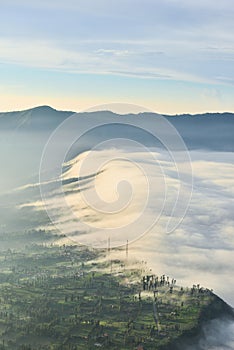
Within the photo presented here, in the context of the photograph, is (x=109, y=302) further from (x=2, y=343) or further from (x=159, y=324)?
(x=2, y=343)

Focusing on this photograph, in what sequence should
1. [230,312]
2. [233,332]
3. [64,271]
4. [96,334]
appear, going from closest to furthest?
[96,334] → [233,332] → [230,312] → [64,271]

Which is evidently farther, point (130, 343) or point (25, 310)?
point (25, 310)

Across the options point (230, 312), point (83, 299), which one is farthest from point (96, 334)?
point (230, 312)

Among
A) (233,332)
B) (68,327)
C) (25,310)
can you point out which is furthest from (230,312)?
(25,310)

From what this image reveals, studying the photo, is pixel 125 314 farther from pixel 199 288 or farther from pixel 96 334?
pixel 199 288

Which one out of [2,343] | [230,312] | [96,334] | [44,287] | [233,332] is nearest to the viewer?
[2,343]

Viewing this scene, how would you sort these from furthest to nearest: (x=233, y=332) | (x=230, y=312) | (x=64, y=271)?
(x=64, y=271) → (x=230, y=312) → (x=233, y=332)
